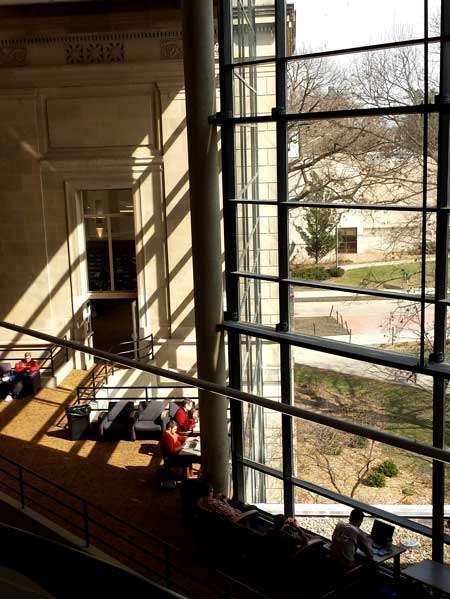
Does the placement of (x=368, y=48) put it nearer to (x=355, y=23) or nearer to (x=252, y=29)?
→ (x=355, y=23)

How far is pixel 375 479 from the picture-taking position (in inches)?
513

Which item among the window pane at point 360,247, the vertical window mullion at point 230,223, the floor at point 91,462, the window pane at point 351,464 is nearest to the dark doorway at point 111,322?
the floor at point 91,462

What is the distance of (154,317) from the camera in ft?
62.7

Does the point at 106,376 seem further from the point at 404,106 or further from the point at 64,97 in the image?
the point at 404,106

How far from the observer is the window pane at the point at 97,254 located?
19.3 m

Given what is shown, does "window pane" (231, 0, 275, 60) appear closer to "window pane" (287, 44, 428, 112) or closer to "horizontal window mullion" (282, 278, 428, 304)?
"window pane" (287, 44, 428, 112)

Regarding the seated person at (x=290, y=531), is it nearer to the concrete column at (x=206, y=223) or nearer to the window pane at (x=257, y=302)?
the concrete column at (x=206, y=223)

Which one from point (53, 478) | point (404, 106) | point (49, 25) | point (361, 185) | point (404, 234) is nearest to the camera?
point (404, 106)

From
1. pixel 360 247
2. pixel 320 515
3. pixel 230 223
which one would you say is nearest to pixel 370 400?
pixel 320 515

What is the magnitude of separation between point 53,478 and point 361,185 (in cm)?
674

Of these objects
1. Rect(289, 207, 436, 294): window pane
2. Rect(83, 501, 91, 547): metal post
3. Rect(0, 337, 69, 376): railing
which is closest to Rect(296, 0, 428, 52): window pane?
Rect(289, 207, 436, 294): window pane

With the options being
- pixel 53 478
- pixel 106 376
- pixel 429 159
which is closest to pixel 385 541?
pixel 429 159

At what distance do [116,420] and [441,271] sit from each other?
7772 mm

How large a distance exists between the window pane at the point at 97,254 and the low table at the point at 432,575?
40.1 ft
